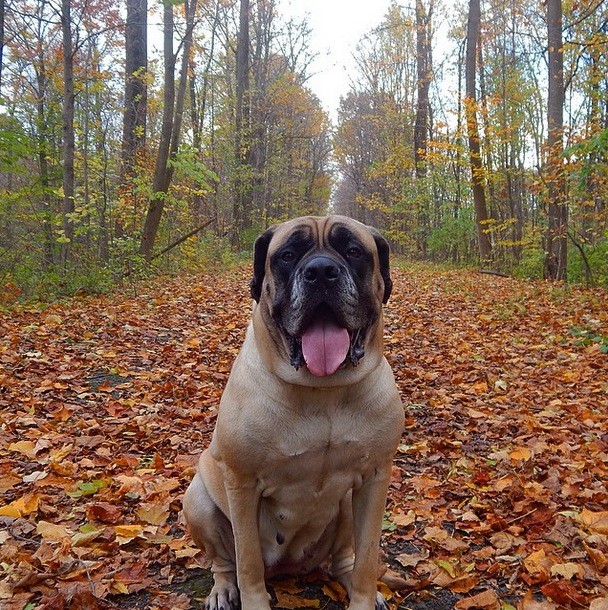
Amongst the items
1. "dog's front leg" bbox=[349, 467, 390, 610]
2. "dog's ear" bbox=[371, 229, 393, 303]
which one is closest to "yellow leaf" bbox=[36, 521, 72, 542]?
"dog's front leg" bbox=[349, 467, 390, 610]

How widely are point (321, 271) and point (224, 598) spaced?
1.44 m

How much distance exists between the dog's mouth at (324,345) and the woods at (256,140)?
572 centimetres

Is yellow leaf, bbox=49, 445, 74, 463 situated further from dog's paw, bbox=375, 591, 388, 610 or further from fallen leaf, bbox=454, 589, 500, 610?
fallen leaf, bbox=454, 589, 500, 610

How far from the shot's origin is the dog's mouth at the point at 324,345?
2168 mm

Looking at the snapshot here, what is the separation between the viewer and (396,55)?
100 feet

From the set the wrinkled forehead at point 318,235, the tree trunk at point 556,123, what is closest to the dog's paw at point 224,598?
the wrinkled forehead at point 318,235

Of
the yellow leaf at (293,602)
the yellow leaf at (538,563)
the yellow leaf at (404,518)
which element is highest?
the yellow leaf at (538,563)

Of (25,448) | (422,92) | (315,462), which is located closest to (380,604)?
(315,462)

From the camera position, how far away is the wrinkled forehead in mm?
2389

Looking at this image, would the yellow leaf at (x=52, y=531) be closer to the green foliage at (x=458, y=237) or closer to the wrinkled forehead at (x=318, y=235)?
the wrinkled forehead at (x=318, y=235)

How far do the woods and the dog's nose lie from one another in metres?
5.70

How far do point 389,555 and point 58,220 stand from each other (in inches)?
363

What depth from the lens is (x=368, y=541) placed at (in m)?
2.28

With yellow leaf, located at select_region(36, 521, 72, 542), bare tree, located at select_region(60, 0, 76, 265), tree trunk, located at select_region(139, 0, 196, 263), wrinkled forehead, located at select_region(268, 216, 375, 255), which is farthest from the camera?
tree trunk, located at select_region(139, 0, 196, 263)
